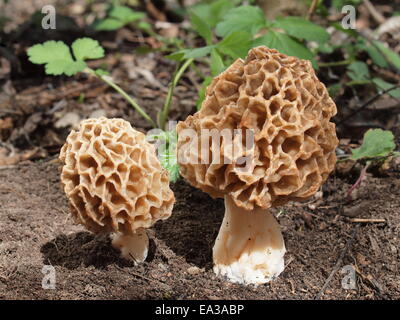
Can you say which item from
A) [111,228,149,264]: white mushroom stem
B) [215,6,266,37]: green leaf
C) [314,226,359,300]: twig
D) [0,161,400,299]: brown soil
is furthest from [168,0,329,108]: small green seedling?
[314,226,359,300]: twig

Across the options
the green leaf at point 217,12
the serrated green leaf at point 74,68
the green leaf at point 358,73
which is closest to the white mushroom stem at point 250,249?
the serrated green leaf at point 74,68

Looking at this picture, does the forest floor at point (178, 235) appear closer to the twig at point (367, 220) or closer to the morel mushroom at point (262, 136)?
the twig at point (367, 220)

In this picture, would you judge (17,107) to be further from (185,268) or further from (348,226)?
(348,226)

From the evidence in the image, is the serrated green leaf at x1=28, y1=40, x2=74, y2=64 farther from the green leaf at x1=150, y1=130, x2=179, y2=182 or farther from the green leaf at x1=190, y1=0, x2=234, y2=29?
the green leaf at x1=190, y1=0, x2=234, y2=29

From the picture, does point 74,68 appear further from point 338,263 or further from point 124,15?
point 124,15

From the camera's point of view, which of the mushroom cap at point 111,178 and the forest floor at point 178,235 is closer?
the mushroom cap at point 111,178

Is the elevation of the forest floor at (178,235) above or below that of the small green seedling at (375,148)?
below
